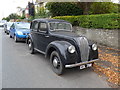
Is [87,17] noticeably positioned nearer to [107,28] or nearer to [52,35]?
[107,28]

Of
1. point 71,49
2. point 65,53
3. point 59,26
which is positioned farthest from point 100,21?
point 65,53

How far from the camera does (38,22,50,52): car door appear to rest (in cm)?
473

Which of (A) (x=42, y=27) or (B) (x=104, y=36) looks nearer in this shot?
(A) (x=42, y=27)

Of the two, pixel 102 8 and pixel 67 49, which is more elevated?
pixel 102 8

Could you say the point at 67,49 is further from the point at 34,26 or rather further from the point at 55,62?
the point at 34,26

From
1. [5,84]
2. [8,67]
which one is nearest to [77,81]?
[5,84]

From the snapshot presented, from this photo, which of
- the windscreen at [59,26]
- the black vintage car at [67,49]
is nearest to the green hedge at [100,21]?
the windscreen at [59,26]

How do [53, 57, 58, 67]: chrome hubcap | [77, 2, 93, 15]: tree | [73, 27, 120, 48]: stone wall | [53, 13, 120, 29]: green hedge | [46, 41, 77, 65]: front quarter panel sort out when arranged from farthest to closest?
[77, 2, 93, 15]: tree
[73, 27, 120, 48]: stone wall
[53, 13, 120, 29]: green hedge
[53, 57, 58, 67]: chrome hubcap
[46, 41, 77, 65]: front quarter panel

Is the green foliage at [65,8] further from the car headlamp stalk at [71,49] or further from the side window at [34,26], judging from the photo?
the car headlamp stalk at [71,49]

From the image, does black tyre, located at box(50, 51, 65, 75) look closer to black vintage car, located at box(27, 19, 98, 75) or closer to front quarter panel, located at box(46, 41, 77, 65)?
black vintage car, located at box(27, 19, 98, 75)

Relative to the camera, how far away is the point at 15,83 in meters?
3.26

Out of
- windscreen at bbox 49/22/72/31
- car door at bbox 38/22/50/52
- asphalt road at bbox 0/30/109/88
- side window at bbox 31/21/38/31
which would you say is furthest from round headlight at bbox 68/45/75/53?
side window at bbox 31/21/38/31

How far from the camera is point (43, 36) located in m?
4.92

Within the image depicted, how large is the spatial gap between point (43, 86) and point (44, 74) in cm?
76
